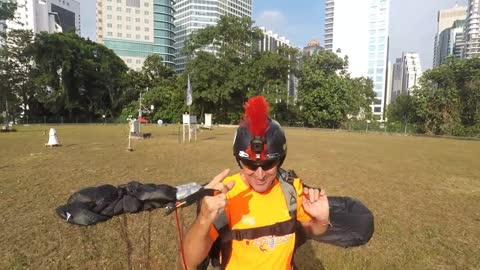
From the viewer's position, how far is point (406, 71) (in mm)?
166125

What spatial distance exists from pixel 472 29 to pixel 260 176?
15275 centimetres

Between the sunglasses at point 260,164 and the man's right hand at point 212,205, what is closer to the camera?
the man's right hand at point 212,205

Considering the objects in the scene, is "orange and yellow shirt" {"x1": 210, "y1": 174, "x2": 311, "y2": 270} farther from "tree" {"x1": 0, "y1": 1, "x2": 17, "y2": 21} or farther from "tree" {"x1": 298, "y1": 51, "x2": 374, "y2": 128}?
"tree" {"x1": 0, "y1": 1, "x2": 17, "y2": 21}

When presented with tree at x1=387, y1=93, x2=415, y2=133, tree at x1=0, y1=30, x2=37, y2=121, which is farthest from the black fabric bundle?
tree at x1=0, y1=30, x2=37, y2=121

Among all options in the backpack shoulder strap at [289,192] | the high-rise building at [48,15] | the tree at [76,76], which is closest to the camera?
the backpack shoulder strap at [289,192]

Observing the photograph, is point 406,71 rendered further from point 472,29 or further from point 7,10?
point 7,10

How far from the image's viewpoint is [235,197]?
201 centimetres

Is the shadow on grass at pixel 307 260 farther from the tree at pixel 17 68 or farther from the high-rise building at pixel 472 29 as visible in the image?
the high-rise building at pixel 472 29

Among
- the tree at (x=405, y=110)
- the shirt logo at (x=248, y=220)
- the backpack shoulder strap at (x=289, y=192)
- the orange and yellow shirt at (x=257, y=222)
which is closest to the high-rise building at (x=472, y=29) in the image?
the tree at (x=405, y=110)

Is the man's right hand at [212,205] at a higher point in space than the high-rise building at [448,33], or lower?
lower

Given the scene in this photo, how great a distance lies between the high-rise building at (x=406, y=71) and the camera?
160500 mm

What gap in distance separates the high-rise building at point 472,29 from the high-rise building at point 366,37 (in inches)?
1092

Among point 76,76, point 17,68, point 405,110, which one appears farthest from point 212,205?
point 17,68

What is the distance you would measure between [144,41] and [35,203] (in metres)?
125
